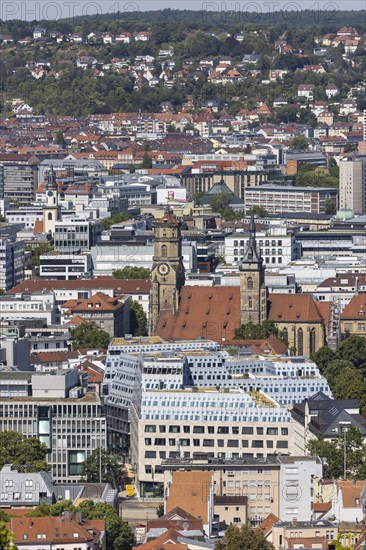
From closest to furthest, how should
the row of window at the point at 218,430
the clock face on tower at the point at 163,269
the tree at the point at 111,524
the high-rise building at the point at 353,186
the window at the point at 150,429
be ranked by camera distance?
the tree at the point at 111,524
the row of window at the point at 218,430
the window at the point at 150,429
the clock face on tower at the point at 163,269
the high-rise building at the point at 353,186

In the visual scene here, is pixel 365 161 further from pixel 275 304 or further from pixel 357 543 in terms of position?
pixel 357 543

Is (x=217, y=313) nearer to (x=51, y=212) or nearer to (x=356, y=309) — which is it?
(x=356, y=309)

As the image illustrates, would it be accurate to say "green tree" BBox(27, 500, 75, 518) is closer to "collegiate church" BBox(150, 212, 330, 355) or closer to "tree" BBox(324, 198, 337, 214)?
"collegiate church" BBox(150, 212, 330, 355)

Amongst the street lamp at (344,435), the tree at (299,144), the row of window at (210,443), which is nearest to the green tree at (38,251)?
the row of window at (210,443)

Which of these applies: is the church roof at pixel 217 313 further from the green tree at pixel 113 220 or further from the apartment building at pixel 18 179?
the apartment building at pixel 18 179

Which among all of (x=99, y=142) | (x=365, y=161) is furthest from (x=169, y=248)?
(x=99, y=142)

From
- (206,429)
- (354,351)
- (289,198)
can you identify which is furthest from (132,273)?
(289,198)
